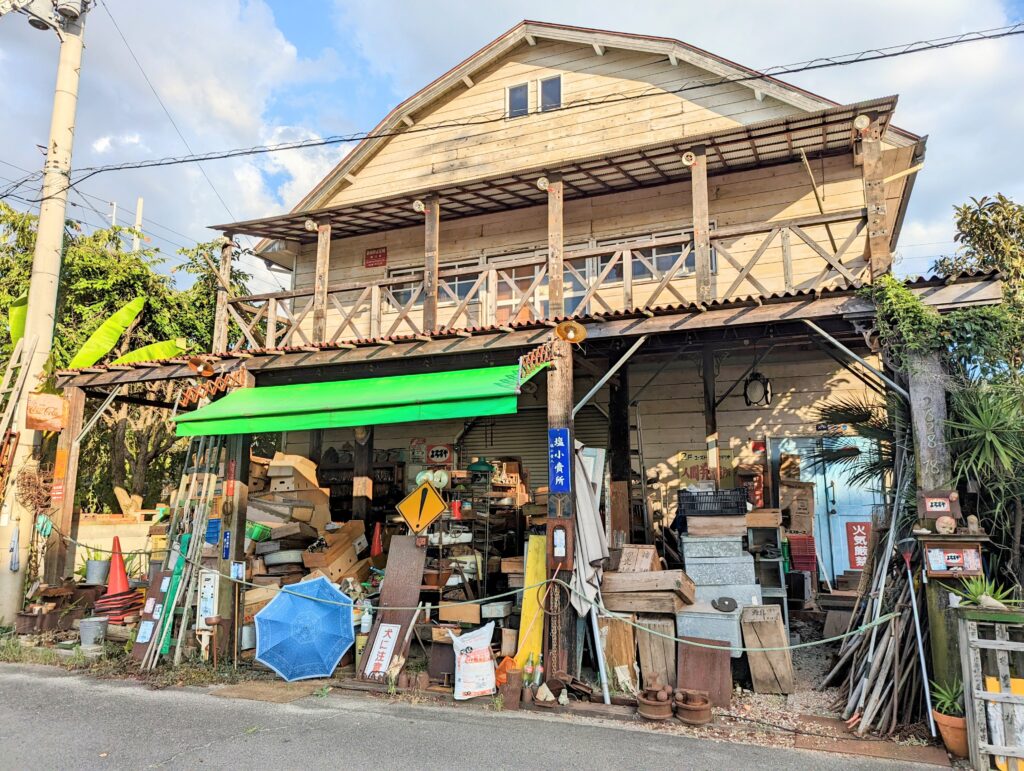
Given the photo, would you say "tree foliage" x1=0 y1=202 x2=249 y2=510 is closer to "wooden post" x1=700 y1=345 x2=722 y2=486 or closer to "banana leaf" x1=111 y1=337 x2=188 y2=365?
"banana leaf" x1=111 y1=337 x2=188 y2=365

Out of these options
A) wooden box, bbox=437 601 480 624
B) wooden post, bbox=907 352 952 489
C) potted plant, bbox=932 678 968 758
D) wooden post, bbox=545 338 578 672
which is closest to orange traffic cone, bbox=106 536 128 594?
wooden box, bbox=437 601 480 624

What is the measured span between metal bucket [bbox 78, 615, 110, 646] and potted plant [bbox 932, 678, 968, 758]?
1004cm

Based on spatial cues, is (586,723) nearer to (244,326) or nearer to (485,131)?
(244,326)

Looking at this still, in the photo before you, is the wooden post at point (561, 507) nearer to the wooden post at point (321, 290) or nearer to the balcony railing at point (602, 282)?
the balcony railing at point (602, 282)

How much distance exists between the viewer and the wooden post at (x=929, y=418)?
6750 mm

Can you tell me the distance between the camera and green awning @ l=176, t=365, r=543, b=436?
802 centimetres

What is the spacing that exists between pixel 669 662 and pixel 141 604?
7999 millimetres

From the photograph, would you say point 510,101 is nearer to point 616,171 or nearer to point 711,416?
point 616,171

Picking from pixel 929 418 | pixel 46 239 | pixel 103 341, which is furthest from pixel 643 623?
pixel 46 239

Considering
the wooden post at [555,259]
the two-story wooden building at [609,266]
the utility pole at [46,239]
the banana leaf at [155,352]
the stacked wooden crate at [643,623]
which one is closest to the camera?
the stacked wooden crate at [643,623]

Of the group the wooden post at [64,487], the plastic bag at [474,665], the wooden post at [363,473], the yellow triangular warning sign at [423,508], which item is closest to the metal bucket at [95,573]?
the wooden post at [64,487]

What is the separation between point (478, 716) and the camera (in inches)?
269

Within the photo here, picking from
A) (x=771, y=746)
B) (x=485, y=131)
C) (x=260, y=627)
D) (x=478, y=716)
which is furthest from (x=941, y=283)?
(x=485, y=131)

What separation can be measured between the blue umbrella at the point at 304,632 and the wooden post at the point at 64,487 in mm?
5034
